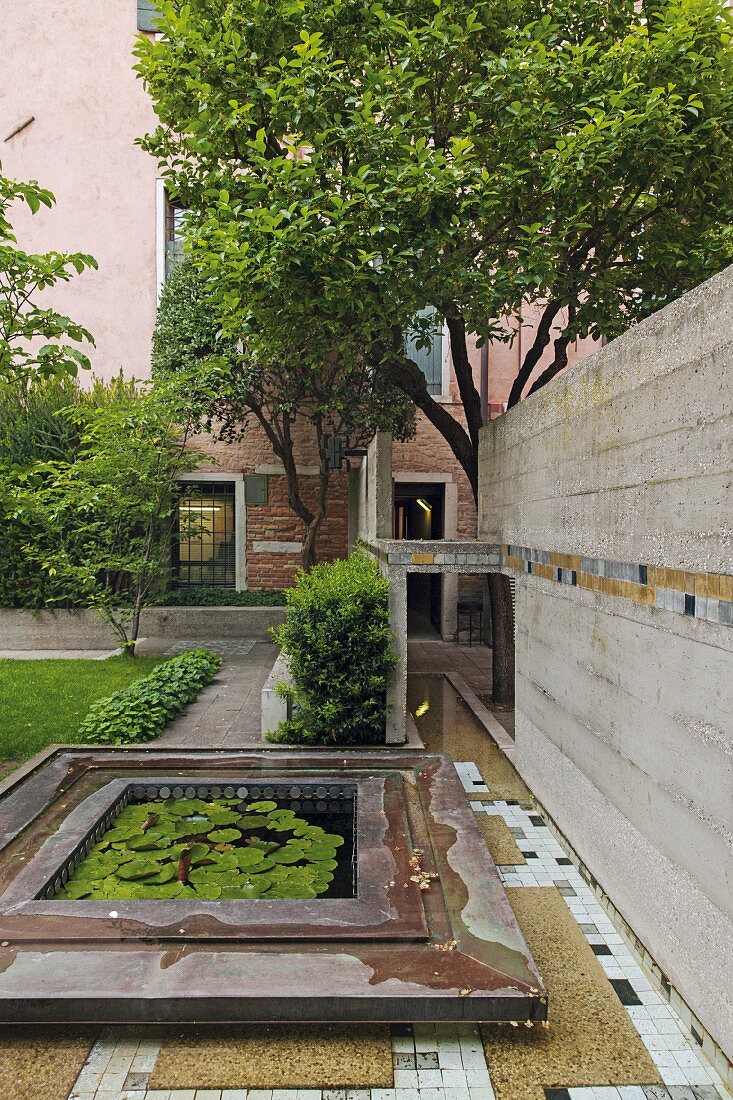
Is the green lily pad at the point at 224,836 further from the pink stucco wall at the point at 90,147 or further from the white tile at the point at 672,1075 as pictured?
the pink stucco wall at the point at 90,147

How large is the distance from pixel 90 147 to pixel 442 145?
9.42 meters

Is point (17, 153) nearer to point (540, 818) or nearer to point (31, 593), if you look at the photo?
point (31, 593)

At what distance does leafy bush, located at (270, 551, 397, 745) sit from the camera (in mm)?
6598

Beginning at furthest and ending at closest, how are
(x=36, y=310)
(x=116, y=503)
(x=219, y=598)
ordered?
1. (x=219, y=598)
2. (x=116, y=503)
3. (x=36, y=310)

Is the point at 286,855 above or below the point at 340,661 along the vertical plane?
below

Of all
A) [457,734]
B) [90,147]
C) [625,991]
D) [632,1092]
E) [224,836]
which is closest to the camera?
[632,1092]

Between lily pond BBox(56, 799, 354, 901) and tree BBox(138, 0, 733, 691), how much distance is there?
4.27 meters

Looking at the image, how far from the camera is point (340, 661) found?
21.9ft

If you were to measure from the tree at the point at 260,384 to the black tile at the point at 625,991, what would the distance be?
28.5 feet

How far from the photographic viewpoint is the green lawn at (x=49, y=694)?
7.07 meters

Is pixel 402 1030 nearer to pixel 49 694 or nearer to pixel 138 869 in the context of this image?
pixel 138 869

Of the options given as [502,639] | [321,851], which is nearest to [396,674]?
[502,639]

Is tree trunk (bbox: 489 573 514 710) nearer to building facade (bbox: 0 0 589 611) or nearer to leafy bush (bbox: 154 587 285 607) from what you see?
building facade (bbox: 0 0 589 611)

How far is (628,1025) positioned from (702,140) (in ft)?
22.0
